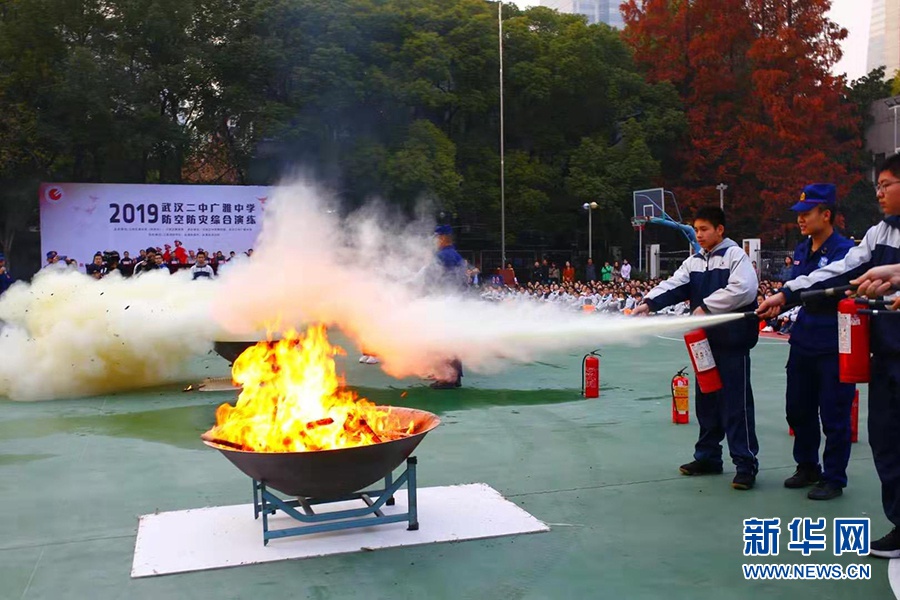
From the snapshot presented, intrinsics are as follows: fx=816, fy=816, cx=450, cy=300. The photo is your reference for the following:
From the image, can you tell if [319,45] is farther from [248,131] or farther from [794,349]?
[794,349]

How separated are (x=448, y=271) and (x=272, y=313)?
7.26ft

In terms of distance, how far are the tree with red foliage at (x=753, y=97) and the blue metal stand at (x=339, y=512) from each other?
32014 millimetres

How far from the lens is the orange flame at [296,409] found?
474 cm

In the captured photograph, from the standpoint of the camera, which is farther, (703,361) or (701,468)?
(701,468)

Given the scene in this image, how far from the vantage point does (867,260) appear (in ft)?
14.9

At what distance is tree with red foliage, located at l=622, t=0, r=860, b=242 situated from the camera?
3375 cm

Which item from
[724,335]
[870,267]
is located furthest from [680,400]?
[870,267]

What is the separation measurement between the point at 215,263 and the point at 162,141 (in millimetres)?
Result: 8842

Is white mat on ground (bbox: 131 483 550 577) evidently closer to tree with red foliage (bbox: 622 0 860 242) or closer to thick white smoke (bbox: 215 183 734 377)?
thick white smoke (bbox: 215 183 734 377)

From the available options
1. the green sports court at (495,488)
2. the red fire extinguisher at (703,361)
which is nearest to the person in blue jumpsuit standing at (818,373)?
the green sports court at (495,488)

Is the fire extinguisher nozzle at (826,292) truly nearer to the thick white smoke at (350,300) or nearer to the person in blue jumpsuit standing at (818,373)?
the person in blue jumpsuit standing at (818,373)

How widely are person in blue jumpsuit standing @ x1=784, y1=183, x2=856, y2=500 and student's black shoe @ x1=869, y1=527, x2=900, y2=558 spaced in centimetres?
92

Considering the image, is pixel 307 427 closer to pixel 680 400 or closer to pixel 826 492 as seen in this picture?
pixel 826 492

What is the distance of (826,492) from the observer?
5.29 meters
